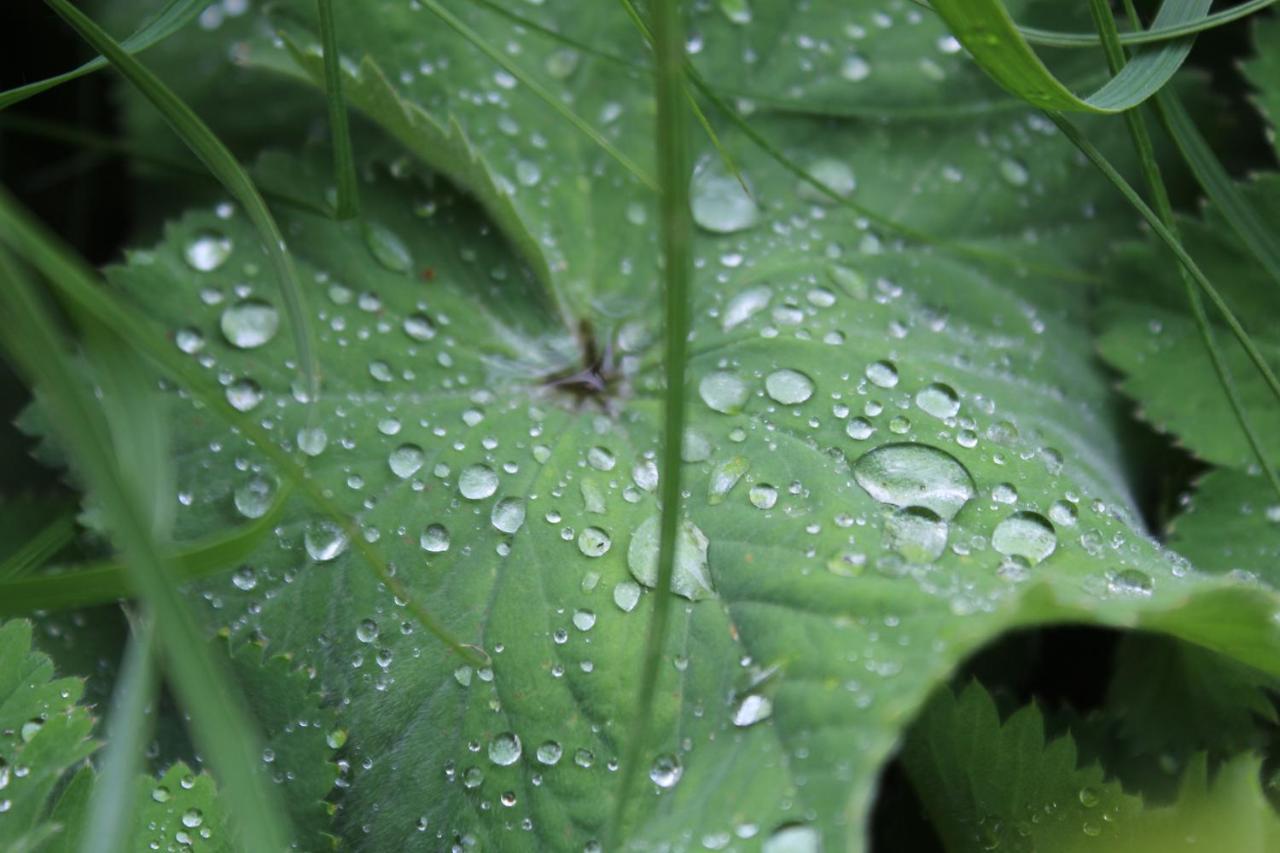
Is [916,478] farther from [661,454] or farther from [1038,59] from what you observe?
[1038,59]

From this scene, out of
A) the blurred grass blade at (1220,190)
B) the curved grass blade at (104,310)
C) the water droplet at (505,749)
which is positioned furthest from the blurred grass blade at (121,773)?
the blurred grass blade at (1220,190)

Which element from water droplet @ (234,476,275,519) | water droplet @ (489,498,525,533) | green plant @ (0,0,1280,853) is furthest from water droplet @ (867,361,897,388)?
water droplet @ (234,476,275,519)

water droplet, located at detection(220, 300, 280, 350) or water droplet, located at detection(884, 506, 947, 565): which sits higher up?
water droplet, located at detection(220, 300, 280, 350)

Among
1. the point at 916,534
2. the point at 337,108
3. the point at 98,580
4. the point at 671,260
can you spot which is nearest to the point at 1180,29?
the point at 916,534

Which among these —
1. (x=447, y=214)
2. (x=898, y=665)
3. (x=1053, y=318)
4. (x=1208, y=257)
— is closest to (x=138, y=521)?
(x=898, y=665)

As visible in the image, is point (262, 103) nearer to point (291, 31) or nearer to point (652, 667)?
point (291, 31)

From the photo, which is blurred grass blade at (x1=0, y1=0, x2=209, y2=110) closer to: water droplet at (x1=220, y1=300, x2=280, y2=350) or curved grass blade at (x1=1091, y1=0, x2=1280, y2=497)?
water droplet at (x1=220, y1=300, x2=280, y2=350)
